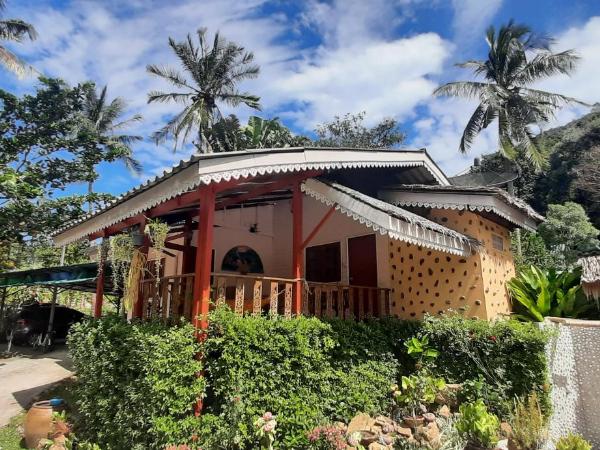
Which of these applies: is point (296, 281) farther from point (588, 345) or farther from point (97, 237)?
point (97, 237)

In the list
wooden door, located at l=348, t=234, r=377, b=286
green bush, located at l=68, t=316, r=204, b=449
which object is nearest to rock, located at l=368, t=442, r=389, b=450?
green bush, located at l=68, t=316, r=204, b=449

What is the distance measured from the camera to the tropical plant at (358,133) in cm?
3000

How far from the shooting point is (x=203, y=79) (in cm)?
2428

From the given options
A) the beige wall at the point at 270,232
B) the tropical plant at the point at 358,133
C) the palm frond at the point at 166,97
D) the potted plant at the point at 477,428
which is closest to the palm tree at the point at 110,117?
the palm frond at the point at 166,97

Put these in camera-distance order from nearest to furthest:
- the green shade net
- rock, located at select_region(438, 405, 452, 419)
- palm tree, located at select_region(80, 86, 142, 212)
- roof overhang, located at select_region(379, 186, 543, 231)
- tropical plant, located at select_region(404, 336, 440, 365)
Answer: rock, located at select_region(438, 405, 452, 419)
tropical plant, located at select_region(404, 336, 440, 365)
roof overhang, located at select_region(379, 186, 543, 231)
the green shade net
palm tree, located at select_region(80, 86, 142, 212)

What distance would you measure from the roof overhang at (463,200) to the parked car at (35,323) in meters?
16.2

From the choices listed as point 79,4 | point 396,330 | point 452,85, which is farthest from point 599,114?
point 79,4

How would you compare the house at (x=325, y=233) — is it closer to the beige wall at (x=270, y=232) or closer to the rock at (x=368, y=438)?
the beige wall at (x=270, y=232)

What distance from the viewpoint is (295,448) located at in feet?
17.0

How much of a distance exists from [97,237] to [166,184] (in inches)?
206

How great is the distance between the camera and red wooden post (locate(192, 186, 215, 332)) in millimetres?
5266

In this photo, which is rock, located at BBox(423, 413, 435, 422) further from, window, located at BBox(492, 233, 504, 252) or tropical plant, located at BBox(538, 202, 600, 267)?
tropical plant, located at BBox(538, 202, 600, 267)

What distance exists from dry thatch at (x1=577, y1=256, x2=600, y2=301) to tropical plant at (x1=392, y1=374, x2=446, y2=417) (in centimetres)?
411

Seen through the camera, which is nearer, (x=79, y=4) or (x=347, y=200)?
(x=347, y=200)
